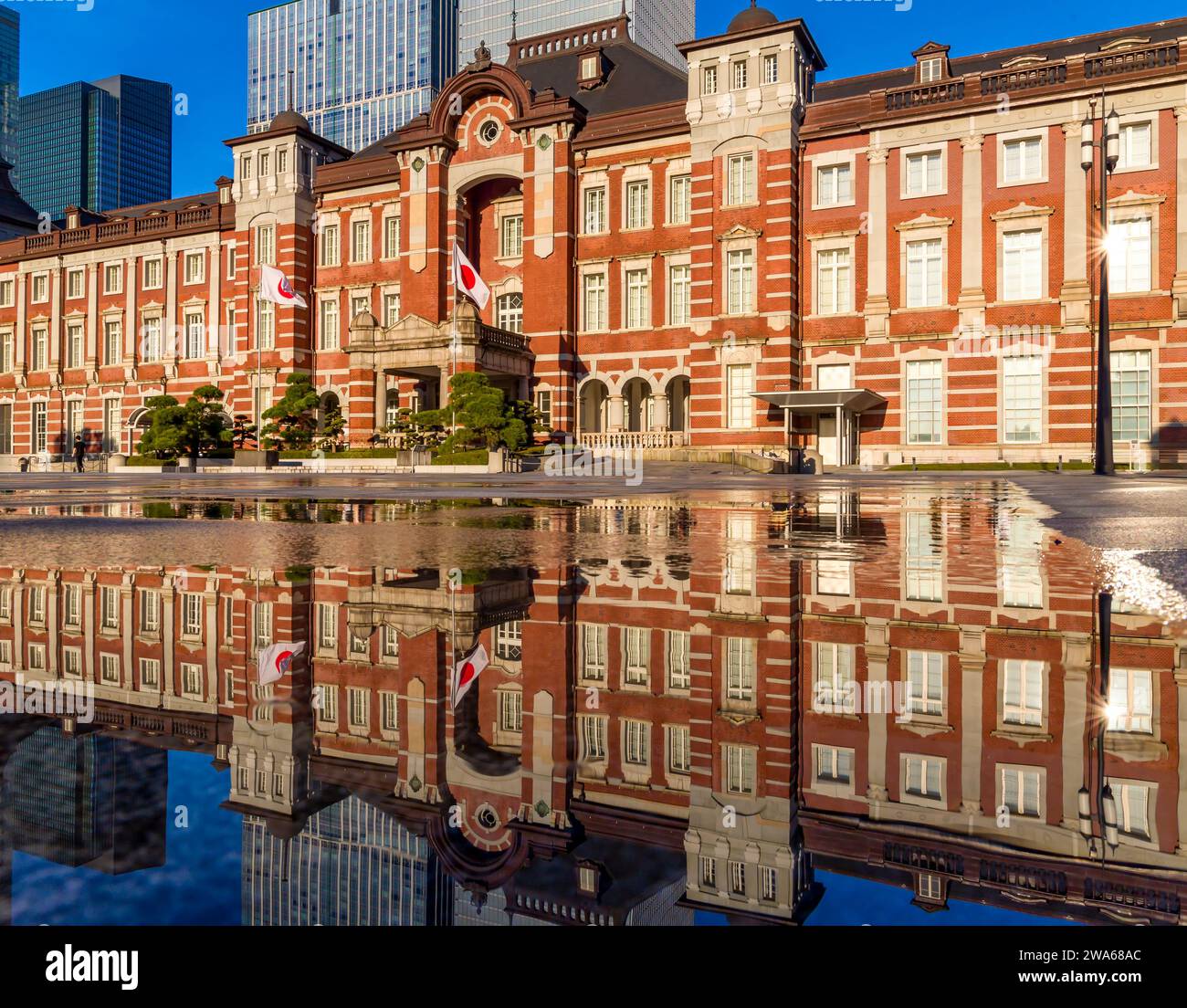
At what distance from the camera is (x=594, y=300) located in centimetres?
3566

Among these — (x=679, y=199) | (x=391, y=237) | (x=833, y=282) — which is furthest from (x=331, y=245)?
(x=833, y=282)

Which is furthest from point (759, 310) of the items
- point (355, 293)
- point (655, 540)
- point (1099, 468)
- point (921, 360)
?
point (655, 540)

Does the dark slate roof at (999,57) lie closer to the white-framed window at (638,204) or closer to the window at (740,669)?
the white-framed window at (638,204)

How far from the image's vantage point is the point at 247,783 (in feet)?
5.23

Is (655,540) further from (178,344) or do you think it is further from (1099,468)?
(178,344)

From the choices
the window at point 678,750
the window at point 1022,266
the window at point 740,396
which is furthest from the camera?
the window at point 740,396

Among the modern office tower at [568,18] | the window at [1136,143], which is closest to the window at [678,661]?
the window at [1136,143]

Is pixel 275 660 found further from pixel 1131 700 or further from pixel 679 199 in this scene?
pixel 679 199

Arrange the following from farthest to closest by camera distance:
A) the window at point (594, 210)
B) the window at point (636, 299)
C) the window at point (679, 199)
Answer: the window at point (594, 210), the window at point (636, 299), the window at point (679, 199)

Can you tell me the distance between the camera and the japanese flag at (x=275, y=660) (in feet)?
7.87

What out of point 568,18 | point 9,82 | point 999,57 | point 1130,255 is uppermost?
point 9,82

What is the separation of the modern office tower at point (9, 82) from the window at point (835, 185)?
164757mm

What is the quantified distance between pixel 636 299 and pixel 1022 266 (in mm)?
13655

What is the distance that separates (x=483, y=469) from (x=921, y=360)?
50.2ft
